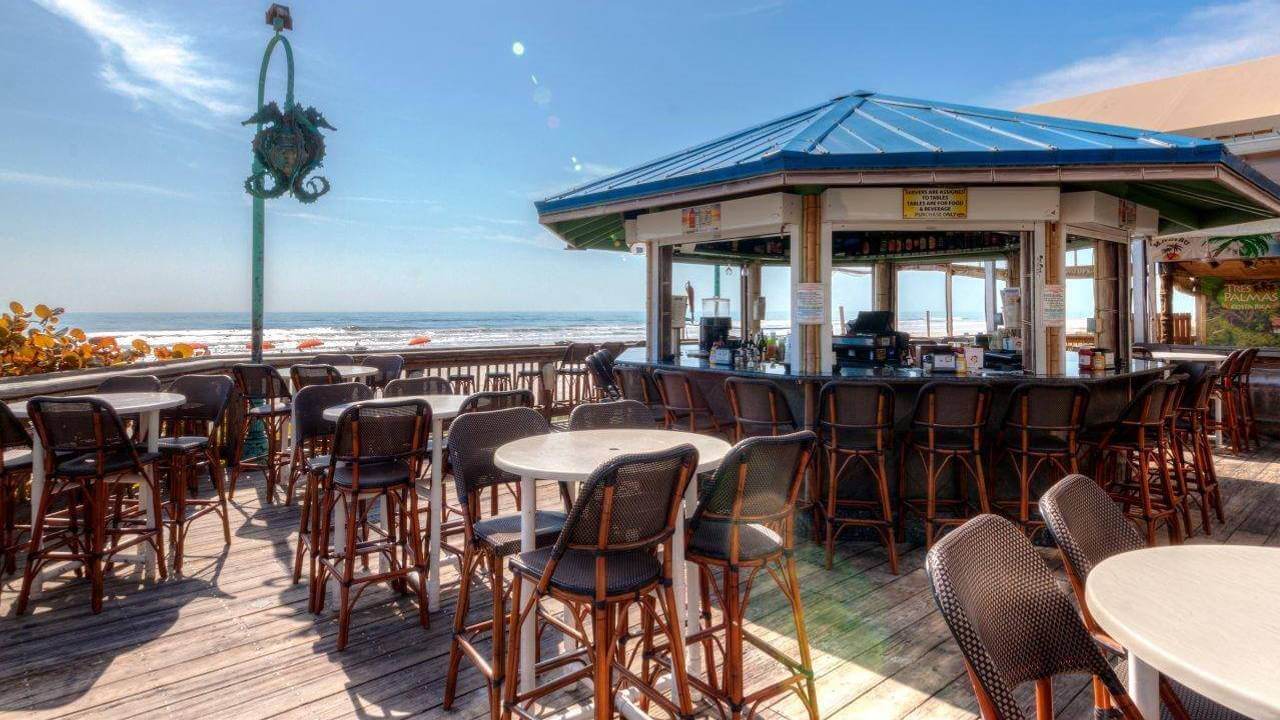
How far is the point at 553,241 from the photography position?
7699 mm

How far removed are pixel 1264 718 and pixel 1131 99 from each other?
48.3ft

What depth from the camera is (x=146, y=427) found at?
3936 millimetres

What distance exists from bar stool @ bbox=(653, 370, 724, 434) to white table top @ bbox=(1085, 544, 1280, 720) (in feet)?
10.7

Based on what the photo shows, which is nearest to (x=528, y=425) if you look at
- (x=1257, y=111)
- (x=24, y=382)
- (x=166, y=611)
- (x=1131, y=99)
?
(x=166, y=611)

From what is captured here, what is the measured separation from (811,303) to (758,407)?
1.07 meters

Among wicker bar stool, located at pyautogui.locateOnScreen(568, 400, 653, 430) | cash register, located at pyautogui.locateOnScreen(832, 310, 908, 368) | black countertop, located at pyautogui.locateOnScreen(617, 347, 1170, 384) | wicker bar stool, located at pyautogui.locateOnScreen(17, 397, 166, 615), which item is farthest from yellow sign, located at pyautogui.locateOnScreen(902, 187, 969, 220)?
wicker bar stool, located at pyautogui.locateOnScreen(17, 397, 166, 615)

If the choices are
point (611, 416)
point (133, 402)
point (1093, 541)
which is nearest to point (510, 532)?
point (611, 416)

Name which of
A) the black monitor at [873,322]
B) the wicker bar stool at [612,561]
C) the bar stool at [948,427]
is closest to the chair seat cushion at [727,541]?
the wicker bar stool at [612,561]

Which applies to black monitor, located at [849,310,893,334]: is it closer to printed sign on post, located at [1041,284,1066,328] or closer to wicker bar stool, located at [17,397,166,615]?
printed sign on post, located at [1041,284,1066,328]

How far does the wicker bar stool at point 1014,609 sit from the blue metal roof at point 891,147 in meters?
3.26

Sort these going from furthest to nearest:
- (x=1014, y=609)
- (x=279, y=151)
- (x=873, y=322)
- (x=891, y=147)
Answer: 1. (x=873, y=322)
2. (x=279, y=151)
3. (x=891, y=147)
4. (x=1014, y=609)

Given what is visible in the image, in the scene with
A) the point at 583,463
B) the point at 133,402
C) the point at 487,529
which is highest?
the point at 133,402

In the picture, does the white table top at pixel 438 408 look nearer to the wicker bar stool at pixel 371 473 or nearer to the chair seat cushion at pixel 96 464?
the wicker bar stool at pixel 371 473

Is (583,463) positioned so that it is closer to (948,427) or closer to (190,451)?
(948,427)
